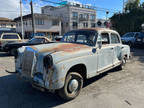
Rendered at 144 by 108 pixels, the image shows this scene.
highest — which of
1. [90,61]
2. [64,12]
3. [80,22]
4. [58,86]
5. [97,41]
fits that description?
[64,12]

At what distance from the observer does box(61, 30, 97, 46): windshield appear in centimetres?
408

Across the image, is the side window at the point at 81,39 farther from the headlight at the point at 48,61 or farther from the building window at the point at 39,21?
the building window at the point at 39,21

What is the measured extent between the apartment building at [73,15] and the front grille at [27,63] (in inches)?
1508

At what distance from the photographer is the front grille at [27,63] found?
310 cm

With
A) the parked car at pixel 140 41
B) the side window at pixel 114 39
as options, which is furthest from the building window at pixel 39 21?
the side window at pixel 114 39

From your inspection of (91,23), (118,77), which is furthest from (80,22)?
(118,77)

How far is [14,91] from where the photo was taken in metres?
3.88

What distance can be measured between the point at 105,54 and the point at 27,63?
2680mm

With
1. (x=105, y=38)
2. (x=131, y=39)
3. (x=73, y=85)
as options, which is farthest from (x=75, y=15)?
(x=73, y=85)

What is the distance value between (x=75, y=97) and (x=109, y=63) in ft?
6.70

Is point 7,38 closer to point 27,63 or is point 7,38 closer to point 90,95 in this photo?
point 27,63

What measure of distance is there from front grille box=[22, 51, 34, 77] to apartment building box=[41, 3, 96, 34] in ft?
126

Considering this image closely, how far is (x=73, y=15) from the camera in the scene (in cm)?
4169

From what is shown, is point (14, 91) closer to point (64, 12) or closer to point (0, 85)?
point (0, 85)
